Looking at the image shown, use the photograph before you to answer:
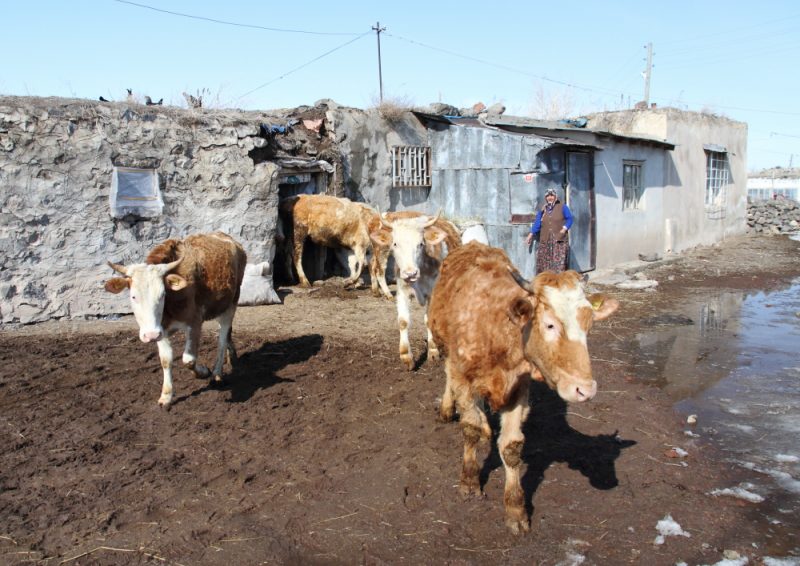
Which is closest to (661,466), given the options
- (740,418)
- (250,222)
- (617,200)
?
(740,418)

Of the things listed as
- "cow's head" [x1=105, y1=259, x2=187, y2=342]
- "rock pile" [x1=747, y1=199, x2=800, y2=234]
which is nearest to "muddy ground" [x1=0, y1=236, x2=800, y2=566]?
"cow's head" [x1=105, y1=259, x2=187, y2=342]

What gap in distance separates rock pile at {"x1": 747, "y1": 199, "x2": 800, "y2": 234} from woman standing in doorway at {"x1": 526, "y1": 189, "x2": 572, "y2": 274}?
61.6 ft

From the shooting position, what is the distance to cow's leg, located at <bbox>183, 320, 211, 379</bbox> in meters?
6.36

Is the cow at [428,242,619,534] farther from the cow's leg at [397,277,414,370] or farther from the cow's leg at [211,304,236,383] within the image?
the cow's leg at [211,304,236,383]

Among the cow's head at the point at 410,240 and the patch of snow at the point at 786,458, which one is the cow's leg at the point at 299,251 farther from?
the patch of snow at the point at 786,458

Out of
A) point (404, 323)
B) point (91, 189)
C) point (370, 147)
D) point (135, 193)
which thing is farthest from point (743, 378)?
point (91, 189)

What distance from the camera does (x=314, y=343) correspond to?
869 cm

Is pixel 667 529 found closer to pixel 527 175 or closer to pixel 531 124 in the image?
pixel 527 175

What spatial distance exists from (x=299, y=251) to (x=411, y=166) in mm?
3457

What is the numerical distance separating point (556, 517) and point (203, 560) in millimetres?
2183

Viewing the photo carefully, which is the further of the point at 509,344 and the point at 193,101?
the point at 193,101

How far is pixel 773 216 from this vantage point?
2780 centimetres

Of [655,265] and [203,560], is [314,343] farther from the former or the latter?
[655,265]

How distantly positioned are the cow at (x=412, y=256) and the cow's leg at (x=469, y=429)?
2837 millimetres
